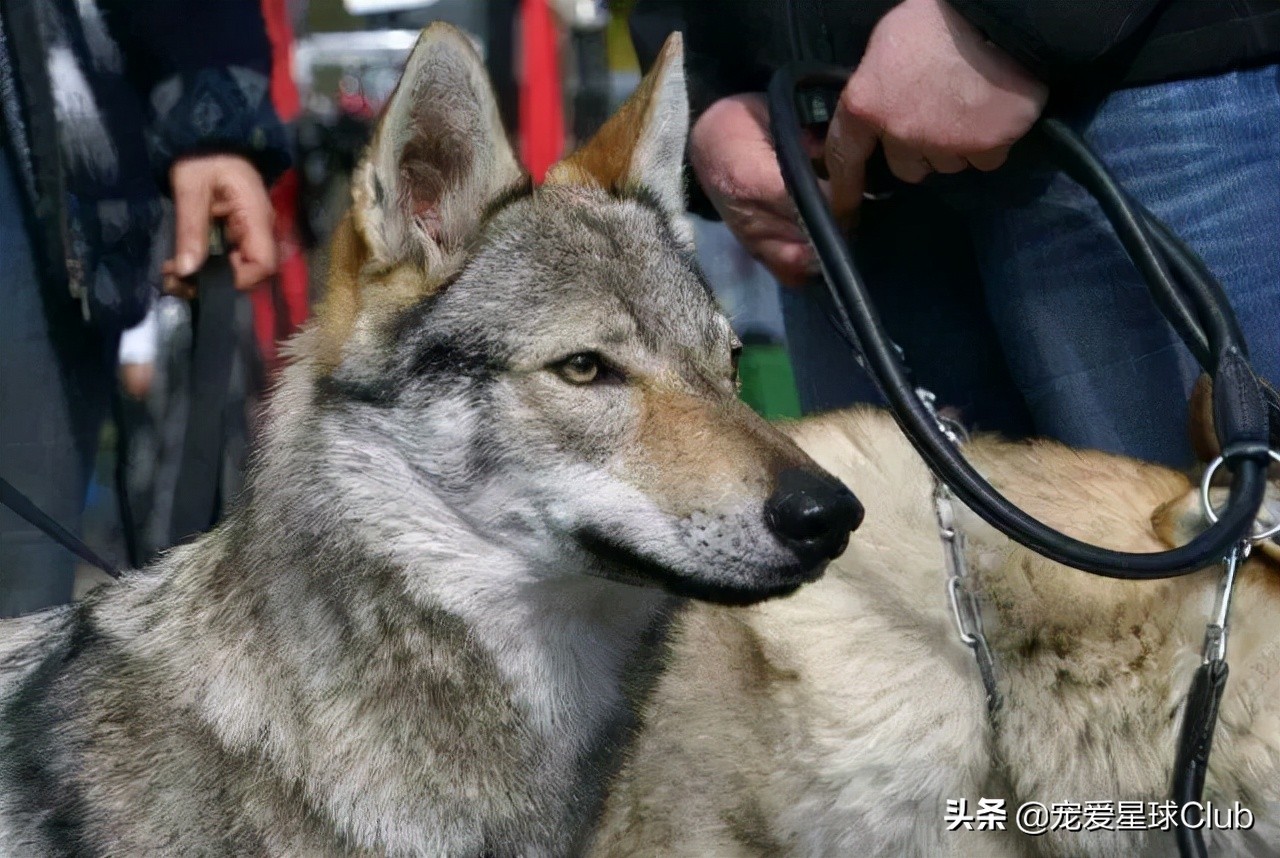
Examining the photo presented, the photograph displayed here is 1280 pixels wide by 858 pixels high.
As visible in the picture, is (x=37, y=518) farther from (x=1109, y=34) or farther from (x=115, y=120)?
(x=1109, y=34)

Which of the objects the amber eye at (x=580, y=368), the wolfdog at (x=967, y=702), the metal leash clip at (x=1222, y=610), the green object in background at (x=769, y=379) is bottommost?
the green object in background at (x=769, y=379)

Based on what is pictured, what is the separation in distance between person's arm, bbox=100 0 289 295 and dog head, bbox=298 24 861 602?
0.99 m

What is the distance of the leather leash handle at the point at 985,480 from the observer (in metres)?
1.66

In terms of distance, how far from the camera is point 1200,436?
76.4 inches

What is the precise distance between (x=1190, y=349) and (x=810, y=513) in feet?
2.71

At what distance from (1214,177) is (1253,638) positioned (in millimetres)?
801

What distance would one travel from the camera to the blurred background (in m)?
3.06

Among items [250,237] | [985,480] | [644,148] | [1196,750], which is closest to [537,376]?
[644,148]

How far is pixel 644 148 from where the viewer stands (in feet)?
6.82

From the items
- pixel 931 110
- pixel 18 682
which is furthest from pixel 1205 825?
pixel 18 682

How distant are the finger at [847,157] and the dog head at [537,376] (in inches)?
15.9

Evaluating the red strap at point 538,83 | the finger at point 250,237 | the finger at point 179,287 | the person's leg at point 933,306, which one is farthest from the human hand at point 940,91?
the red strap at point 538,83

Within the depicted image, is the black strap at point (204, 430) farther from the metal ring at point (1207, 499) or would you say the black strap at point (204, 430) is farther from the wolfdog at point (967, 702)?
the metal ring at point (1207, 499)

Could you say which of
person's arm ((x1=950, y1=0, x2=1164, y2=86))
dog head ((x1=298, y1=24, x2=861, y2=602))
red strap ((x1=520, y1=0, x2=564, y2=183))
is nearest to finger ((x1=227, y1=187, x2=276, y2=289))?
dog head ((x1=298, y1=24, x2=861, y2=602))
